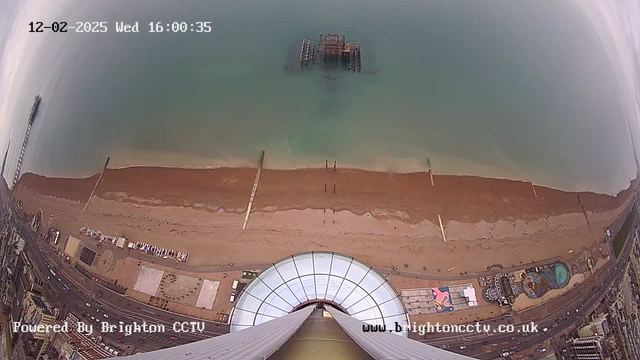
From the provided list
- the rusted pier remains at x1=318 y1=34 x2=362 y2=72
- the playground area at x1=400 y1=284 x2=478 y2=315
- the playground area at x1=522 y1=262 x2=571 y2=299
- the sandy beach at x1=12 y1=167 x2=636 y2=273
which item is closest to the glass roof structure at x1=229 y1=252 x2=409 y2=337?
the playground area at x1=400 y1=284 x2=478 y2=315

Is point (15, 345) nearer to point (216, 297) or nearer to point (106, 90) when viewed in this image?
point (216, 297)

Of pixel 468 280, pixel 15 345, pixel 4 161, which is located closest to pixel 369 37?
pixel 468 280

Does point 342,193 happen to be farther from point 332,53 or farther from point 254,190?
point 332,53

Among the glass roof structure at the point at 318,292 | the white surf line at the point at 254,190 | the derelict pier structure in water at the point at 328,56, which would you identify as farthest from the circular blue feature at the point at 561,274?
the white surf line at the point at 254,190

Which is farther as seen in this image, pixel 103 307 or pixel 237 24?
pixel 237 24

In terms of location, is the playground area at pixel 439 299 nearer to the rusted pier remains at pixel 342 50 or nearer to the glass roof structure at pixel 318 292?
the glass roof structure at pixel 318 292

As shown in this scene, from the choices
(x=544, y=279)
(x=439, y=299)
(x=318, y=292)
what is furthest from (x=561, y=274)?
(x=318, y=292)
